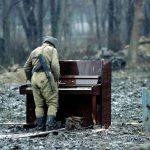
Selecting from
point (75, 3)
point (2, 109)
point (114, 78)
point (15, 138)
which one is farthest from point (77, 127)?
point (75, 3)

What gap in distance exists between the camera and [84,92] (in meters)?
15.1

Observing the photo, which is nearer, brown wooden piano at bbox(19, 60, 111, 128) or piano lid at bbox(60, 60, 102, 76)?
brown wooden piano at bbox(19, 60, 111, 128)

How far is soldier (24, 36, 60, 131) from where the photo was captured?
49.5 feet

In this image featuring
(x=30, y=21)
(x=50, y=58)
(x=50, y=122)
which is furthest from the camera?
(x=30, y=21)

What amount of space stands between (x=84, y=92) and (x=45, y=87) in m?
0.86

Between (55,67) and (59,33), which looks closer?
(55,67)

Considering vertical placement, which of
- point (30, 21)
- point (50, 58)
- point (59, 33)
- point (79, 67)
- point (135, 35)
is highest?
point (30, 21)

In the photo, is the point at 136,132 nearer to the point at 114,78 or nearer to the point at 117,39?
the point at 114,78

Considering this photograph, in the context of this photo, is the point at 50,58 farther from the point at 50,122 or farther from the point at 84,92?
the point at 50,122

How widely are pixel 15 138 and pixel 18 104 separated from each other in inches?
313

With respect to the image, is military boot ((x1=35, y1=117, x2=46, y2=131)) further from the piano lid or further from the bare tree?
the bare tree

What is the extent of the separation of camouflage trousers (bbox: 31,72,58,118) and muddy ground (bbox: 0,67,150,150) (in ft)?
2.18

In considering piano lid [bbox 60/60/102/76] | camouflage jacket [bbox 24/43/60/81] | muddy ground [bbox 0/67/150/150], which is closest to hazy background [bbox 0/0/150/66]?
muddy ground [bbox 0/67/150/150]

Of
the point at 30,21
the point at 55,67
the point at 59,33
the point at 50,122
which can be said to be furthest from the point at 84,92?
the point at 30,21
